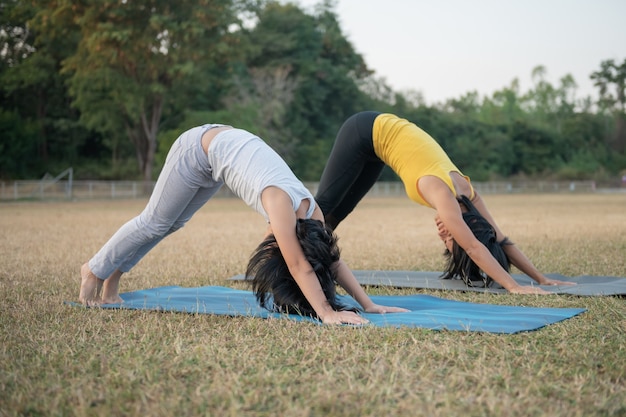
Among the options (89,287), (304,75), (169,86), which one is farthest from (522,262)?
(304,75)

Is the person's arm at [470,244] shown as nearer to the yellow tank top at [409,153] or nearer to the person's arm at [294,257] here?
the yellow tank top at [409,153]

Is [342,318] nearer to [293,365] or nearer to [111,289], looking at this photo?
[293,365]

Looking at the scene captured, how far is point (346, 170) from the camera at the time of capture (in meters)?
5.01

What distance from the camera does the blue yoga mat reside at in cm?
320

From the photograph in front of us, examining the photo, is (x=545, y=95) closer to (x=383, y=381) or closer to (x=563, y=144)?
(x=563, y=144)

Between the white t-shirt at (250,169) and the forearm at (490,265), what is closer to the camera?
the white t-shirt at (250,169)

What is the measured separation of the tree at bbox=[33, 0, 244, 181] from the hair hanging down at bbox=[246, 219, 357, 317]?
26592 mm

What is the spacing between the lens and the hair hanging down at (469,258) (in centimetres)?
465

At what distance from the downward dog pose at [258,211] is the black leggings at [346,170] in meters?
1.31

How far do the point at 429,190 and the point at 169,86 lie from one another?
3019 centimetres

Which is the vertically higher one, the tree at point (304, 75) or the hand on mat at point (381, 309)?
the tree at point (304, 75)

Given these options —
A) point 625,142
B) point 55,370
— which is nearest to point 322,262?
point 55,370

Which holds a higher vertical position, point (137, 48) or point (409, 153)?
point (137, 48)

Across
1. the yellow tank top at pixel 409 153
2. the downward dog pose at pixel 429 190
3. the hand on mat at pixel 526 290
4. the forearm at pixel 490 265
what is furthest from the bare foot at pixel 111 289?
the hand on mat at pixel 526 290
